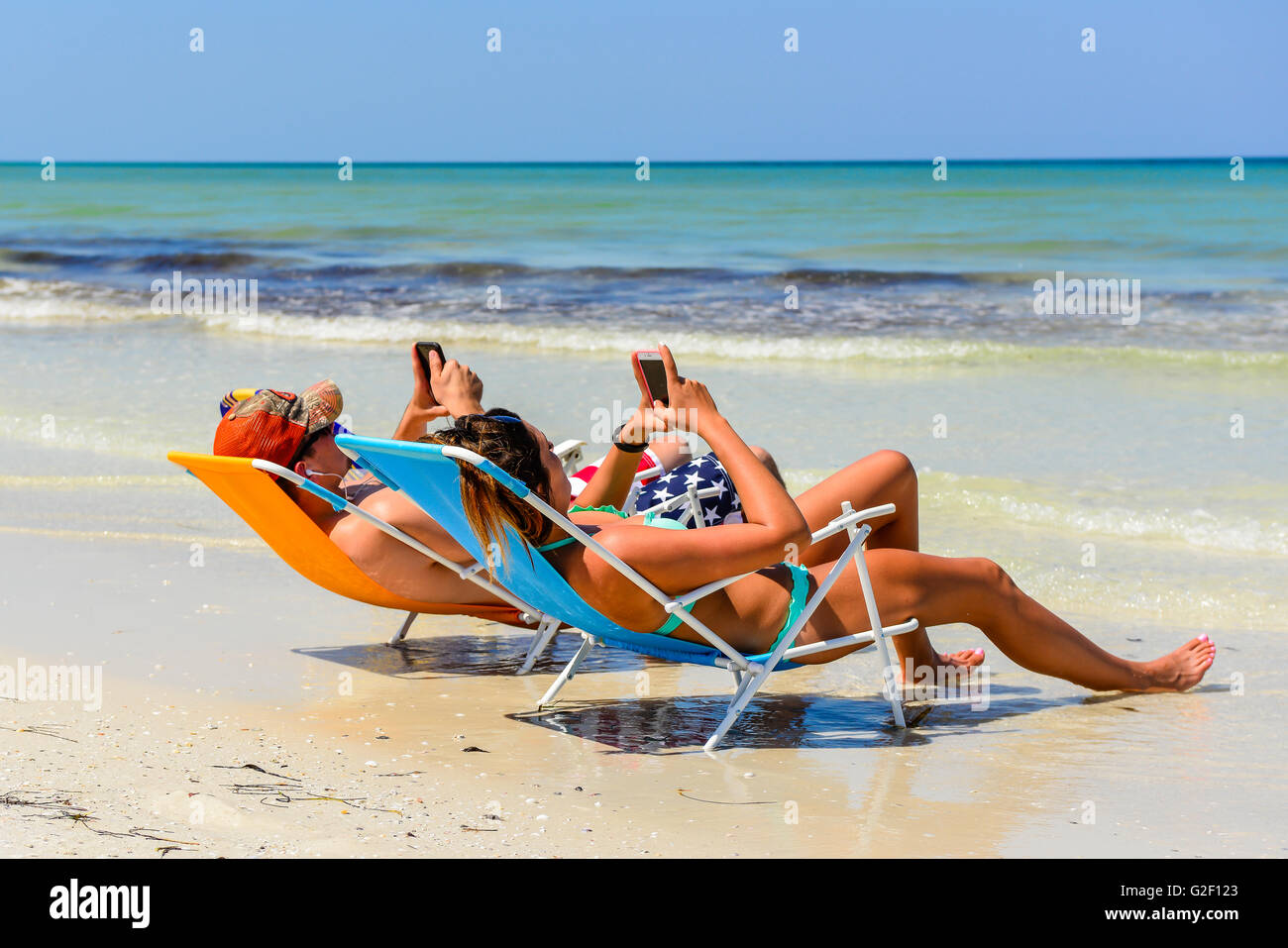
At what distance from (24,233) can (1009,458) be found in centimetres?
2310

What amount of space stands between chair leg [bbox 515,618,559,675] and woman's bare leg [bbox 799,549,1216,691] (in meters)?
0.97

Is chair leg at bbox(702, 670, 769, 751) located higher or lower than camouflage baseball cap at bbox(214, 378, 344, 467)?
lower

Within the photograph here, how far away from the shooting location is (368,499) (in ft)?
13.7

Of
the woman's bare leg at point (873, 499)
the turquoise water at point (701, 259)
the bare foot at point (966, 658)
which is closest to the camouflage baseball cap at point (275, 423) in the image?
the woman's bare leg at point (873, 499)

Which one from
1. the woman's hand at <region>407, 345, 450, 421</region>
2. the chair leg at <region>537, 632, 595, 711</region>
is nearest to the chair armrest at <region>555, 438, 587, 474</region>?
the woman's hand at <region>407, 345, 450, 421</region>

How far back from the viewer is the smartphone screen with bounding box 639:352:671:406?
3.54 meters

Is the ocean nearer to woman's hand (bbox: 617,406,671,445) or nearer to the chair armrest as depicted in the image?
the chair armrest

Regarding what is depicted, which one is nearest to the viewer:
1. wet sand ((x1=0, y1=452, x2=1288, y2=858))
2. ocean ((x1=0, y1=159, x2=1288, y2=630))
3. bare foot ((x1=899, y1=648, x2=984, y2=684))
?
wet sand ((x1=0, y1=452, x2=1288, y2=858))

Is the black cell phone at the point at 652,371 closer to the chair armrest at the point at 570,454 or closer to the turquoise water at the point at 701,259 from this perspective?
the chair armrest at the point at 570,454

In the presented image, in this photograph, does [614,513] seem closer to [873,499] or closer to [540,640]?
[540,640]

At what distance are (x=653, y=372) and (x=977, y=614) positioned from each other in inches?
46.5

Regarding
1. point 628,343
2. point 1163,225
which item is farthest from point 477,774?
point 1163,225

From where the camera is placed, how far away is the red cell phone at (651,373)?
3.54 metres

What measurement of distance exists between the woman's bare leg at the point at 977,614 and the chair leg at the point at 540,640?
0.97 meters
